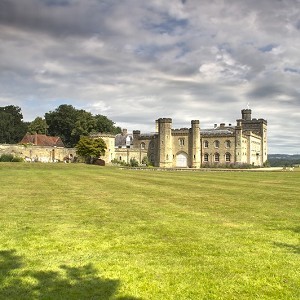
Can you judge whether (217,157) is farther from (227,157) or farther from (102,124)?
(102,124)

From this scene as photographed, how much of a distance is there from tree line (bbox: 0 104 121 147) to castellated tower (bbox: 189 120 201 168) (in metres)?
21.0

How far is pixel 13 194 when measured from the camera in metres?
→ 17.2

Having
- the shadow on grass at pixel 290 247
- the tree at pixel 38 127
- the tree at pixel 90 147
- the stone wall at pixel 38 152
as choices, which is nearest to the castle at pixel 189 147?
the tree at pixel 90 147

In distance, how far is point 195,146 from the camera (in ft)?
251

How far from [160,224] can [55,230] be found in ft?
9.30

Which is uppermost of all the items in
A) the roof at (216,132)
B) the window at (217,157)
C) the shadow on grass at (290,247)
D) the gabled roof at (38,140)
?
the roof at (216,132)

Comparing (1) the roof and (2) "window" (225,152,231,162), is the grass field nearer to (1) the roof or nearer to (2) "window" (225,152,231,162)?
(2) "window" (225,152,231,162)

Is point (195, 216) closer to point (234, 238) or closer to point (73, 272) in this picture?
point (234, 238)

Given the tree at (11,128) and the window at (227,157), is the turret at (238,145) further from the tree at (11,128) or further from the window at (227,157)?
the tree at (11,128)

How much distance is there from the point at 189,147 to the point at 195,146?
1470mm

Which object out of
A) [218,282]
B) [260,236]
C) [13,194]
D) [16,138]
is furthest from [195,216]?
[16,138]

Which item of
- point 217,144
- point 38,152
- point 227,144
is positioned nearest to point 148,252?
point 38,152

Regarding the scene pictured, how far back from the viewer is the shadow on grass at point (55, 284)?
5594 millimetres

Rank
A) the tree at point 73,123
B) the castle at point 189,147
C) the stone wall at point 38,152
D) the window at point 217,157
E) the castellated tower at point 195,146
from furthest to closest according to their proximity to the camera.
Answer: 1. the tree at point 73,123
2. the window at point 217,157
3. the castellated tower at point 195,146
4. the castle at point 189,147
5. the stone wall at point 38,152
